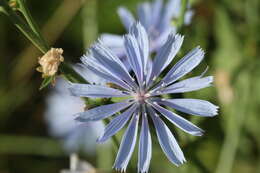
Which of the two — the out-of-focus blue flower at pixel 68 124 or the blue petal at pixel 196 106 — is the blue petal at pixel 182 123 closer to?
the blue petal at pixel 196 106

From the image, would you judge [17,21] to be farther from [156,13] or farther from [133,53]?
[156,13]

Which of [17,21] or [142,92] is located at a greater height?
[17,21]

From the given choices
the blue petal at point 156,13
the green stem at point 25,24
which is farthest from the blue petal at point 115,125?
the blue petal at point 156,13

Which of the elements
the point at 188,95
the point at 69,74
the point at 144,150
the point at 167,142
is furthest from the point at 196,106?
the point at 188,95

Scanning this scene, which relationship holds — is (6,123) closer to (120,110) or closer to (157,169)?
(157,169)

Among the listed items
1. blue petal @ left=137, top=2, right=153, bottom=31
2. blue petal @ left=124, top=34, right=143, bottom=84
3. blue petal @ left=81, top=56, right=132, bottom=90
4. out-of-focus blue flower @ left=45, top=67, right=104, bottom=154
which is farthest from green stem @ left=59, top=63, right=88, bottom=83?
out-of-focus blue flower @ left=45, top=67, right=104, bottom=154

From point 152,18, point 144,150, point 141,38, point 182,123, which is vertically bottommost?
point 144,150
